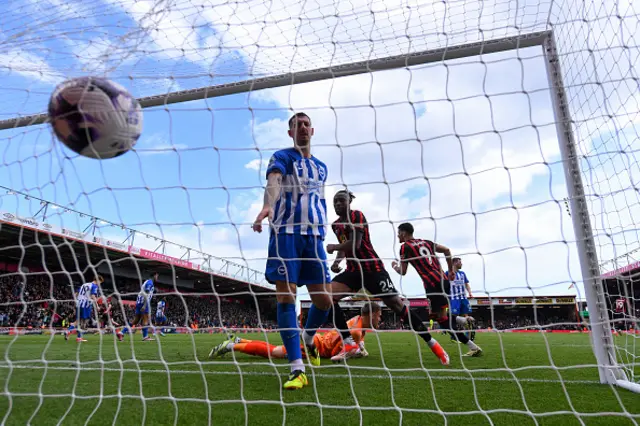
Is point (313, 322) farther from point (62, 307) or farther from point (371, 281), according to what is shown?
point (62, 307)

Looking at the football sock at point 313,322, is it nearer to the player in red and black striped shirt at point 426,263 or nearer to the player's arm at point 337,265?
the player's arm at point 337,265

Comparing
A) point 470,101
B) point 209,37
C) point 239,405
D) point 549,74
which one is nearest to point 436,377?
point 239,405

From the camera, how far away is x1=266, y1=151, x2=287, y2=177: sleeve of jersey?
292 cm

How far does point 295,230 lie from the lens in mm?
2957

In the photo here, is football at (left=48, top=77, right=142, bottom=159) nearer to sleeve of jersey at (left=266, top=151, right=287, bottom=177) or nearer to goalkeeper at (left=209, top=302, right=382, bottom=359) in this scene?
sleeve of jersey at (left=266, top=151, right=287, bottom=177)

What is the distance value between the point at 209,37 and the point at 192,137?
39.0 inches

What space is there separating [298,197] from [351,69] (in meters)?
1.05

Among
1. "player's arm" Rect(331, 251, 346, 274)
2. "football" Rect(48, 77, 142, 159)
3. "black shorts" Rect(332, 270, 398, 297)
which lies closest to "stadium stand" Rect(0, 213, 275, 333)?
"player's arm" Rect(331, 251, 346, 274)

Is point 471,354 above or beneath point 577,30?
beneath

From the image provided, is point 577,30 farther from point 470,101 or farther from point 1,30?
point 1,30

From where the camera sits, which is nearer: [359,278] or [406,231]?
[359,278]

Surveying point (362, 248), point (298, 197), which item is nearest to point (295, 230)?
point (298, 197)

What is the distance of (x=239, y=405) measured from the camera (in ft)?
7.80

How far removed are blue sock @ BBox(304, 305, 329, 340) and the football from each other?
1.87m
